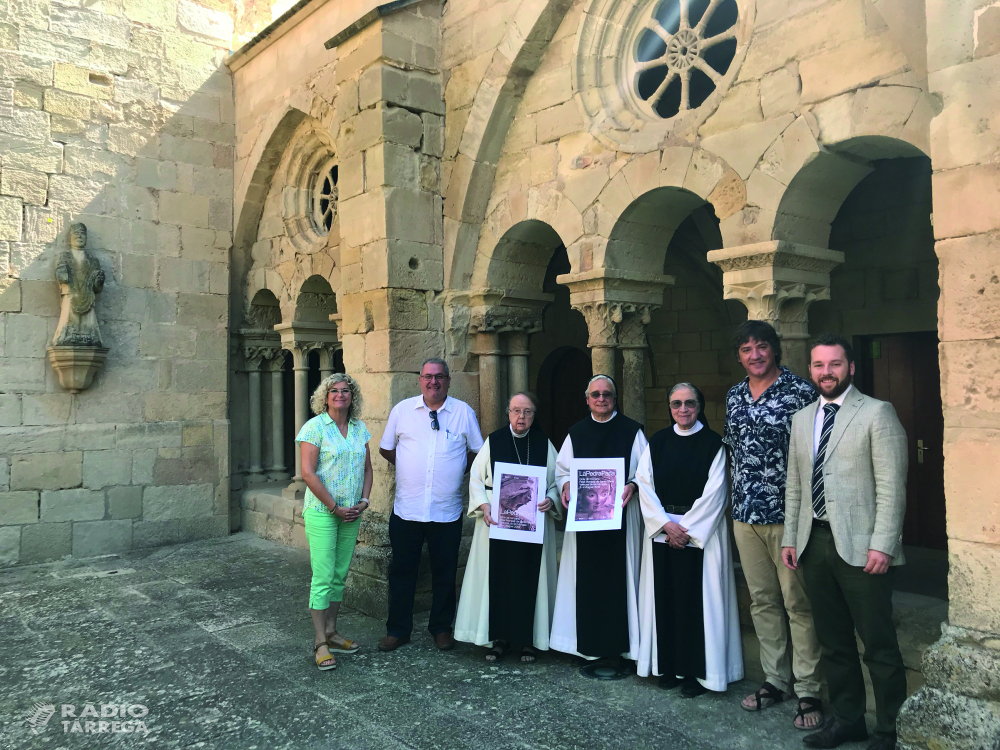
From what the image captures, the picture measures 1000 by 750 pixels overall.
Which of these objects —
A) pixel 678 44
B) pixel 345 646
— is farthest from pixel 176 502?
pixel 678 44

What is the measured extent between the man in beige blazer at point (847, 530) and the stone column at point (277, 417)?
6.17 m

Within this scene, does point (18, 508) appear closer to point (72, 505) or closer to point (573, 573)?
point (72, 505)

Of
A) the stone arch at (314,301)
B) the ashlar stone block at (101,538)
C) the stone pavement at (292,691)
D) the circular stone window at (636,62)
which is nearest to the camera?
the stone pavement at (292,691)

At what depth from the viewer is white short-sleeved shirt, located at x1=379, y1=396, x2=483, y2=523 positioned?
4.06 metres

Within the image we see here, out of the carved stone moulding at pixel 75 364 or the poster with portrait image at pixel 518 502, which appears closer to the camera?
the poster with portrait image at pixel 518 502

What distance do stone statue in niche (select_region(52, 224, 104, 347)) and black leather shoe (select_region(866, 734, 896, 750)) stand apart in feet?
20.3

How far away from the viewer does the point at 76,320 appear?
6516 millimetres

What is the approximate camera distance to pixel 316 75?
670cm

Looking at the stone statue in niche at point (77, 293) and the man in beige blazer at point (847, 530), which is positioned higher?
the stone statue in niche at point (77, 293)

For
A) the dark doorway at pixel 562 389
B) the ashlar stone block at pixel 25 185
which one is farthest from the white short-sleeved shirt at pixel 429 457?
the ashlar stone block at pixel 25 185

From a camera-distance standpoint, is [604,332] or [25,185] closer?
[604,332]

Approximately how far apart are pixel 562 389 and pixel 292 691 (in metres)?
5.31

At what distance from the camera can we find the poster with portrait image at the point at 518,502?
3.77 meters

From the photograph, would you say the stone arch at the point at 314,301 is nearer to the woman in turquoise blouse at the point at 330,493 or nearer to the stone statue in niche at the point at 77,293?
the stone statue in niche at the point at 77,293
